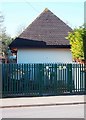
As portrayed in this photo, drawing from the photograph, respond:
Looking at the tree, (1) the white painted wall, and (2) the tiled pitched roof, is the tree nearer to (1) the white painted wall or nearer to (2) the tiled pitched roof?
(1) the white painted wall

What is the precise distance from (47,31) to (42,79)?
32.7 ft

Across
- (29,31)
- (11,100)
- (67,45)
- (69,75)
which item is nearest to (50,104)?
(11,100)

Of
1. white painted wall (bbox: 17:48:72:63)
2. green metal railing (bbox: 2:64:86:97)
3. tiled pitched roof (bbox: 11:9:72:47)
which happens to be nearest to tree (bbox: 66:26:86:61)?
green metal railing (bbox: 2:64:86:97)

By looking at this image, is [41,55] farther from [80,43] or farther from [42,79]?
[42,79]

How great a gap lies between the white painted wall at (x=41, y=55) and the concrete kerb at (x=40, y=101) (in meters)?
8.10

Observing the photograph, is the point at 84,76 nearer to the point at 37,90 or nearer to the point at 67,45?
the point at 37,90

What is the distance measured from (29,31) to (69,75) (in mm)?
9798

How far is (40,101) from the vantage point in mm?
15875

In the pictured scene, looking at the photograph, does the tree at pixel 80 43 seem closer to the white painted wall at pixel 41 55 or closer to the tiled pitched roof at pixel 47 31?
the white painted wall at pixel 41 55

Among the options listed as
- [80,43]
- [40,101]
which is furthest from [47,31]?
[40,101]

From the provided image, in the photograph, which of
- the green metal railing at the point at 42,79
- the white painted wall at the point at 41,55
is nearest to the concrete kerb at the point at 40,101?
the green metal railing at the point at 42,79

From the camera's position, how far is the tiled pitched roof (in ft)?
85.0

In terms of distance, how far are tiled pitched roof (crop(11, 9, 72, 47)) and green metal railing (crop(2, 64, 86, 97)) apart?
294 inches

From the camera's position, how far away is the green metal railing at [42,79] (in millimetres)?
17578
